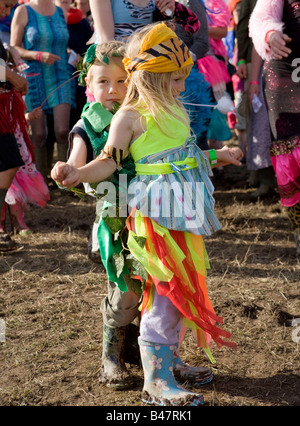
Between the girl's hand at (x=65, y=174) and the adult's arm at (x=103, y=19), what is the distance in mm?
1545

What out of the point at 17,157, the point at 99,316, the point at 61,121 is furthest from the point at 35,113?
→ the point at 99,316

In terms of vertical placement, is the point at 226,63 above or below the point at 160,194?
above

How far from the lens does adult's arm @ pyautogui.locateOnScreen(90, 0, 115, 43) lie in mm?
3455

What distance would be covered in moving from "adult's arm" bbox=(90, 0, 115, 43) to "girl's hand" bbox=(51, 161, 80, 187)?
5.07ft

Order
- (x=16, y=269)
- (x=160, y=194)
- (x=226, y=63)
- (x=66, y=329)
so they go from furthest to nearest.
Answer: (x=226, y=63) → (x=16, y=269) → (x=66, y=329) → (x=160, y=194)

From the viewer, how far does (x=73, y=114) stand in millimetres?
6301

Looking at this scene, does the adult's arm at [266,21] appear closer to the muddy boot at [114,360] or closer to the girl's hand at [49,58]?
the girl's hand at [49,58]

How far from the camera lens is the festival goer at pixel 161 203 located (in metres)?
2.33

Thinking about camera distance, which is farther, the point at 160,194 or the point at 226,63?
the point at 226,63

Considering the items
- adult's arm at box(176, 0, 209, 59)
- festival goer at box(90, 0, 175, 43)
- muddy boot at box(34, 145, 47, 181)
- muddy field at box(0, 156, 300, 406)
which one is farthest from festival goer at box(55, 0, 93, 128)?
festival goer at box(90, 0, 175, 43)

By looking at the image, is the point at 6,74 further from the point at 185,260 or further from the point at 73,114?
the point at 185,260

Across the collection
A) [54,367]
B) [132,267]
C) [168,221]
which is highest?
[168,221]

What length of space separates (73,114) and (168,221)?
4186 mm

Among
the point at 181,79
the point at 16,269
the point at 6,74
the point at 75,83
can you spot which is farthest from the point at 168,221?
the point at 75,83
